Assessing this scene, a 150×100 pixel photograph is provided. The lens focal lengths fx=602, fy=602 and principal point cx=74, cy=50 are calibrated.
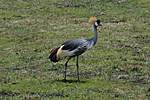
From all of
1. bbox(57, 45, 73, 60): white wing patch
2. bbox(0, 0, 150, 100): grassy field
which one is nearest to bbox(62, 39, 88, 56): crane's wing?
bbox(57, 45, 73, 60): white wing patch

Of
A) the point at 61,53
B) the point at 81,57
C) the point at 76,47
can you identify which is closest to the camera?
the point at 61,53

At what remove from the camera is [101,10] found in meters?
66.1

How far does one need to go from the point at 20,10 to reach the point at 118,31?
61.5 ft

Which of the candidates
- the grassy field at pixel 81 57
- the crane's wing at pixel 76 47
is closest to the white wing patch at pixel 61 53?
the crane's wing at pixel 76 47

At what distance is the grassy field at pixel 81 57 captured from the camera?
2556cm

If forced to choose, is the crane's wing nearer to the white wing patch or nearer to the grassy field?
the white wing patch

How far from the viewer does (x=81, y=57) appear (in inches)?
1425

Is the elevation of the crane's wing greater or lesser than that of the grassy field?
greater

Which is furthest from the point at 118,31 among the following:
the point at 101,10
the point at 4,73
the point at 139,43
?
the point at 4,73

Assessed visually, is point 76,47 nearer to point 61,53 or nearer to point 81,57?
point 61,53

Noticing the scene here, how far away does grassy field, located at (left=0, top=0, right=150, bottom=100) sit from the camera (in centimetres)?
2556

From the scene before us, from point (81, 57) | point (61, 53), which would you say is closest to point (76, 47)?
point (61, 53)

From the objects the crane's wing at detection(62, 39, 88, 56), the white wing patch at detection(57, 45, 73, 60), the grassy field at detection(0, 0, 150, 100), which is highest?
the crane's wing at detection(62, 39, 88, 56)

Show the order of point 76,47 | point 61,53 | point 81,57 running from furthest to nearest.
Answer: point 81,57 < point 76,47 < point 61,53
